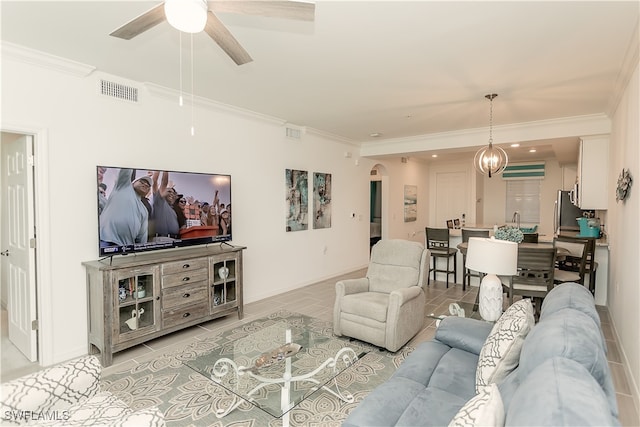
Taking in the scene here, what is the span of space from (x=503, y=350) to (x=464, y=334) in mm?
626

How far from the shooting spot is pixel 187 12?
1633mm

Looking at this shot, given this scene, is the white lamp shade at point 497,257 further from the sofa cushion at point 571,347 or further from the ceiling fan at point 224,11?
the ceiling fan at point 224,11

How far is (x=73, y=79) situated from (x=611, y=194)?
21.7 ft

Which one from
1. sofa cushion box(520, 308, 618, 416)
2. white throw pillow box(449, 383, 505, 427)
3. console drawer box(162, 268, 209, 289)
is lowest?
console drawer box(162, 268, 209, 289)

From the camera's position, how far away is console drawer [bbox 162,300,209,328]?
343 cm

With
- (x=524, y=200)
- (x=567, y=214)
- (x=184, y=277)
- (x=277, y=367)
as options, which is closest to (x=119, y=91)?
(x=184, y=277)

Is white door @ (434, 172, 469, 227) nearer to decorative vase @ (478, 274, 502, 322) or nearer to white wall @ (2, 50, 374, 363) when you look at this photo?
white wall @ (2, 50, 374, 363)

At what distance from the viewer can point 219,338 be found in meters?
3.59

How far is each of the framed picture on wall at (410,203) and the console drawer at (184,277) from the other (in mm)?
6134

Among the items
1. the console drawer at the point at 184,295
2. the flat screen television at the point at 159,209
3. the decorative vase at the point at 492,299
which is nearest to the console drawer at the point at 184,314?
the console drawer at the point at 184,295

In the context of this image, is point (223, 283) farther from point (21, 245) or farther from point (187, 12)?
point (187, 12)

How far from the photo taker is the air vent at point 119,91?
11.1 feet

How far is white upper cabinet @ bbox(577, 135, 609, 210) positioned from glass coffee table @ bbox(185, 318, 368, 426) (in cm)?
479

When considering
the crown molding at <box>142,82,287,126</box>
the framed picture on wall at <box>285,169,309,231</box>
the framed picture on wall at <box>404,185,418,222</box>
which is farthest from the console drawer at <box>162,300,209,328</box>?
the framed picture on wall at <box>404,185,418,222</box>
